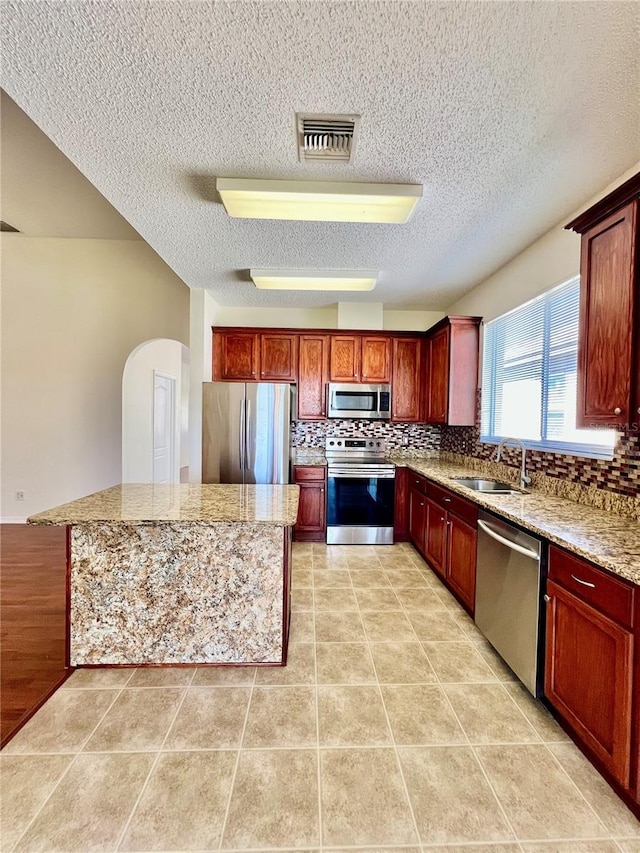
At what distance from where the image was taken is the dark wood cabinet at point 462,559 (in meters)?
2.46

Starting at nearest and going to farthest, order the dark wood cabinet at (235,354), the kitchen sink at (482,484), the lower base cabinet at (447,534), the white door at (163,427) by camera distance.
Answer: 1. the lower base cabinet at (447,534)
2. the kitchen sink at (482,484)
3. the dark wood cabinet at (235,354)
4. the white door at (163,427)

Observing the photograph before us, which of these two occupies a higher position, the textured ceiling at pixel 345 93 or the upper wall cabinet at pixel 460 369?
the textured ceiling at pixel 345 93

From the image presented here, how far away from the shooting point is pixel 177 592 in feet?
6.54

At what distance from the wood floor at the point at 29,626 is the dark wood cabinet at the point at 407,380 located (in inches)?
145

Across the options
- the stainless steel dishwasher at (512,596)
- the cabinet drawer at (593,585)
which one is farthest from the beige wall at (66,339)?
the cabinet drawer at (593,585)

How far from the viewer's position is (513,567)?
6.28 ft

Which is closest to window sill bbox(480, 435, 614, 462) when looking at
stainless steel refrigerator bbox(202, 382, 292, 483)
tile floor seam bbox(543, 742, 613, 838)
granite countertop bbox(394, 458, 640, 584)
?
granite countertop bbox(394, 458, 640, 584)

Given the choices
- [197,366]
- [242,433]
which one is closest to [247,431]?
[242,433]

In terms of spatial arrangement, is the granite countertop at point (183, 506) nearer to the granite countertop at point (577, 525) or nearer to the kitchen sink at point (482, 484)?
the granite countertop at point (577, 525)

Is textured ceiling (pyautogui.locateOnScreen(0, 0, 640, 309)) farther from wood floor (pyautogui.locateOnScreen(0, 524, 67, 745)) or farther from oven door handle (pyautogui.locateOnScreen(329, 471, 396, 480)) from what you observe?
wood floor (pyautogui.locateOnScreen(0, 524, 67, 745))

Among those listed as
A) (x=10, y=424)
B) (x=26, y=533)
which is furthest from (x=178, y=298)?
(x=26, y=533)

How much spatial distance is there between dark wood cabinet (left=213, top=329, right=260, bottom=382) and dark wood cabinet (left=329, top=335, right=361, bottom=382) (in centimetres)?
92

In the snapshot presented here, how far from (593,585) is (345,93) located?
2236 mm

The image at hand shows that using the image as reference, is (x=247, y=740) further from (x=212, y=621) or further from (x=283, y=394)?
(x=283, y=394)
